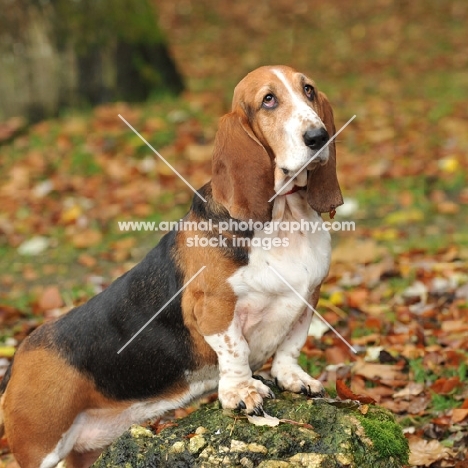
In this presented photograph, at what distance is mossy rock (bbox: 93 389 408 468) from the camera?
3066mm

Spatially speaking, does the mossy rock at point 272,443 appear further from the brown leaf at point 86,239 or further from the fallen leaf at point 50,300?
the brown leaf at point 86,239

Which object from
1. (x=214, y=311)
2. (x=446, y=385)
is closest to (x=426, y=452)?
(x=446, y=385)

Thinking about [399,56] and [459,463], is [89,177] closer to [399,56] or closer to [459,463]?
[459,463]

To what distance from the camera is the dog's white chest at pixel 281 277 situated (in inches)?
139

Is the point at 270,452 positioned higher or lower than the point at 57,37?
lower

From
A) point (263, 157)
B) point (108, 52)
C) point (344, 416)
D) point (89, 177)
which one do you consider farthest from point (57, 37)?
point (344, 416)

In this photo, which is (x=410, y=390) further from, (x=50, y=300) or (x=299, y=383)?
(x=50, y=300)

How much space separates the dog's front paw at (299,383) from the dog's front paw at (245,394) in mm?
133

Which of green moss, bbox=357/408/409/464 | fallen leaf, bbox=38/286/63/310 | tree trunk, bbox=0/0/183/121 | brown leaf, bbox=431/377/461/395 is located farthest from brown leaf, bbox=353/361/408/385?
tree trunk, bbox=0/0/183/121

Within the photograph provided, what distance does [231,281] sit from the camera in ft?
11.6

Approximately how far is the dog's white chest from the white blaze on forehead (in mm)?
459

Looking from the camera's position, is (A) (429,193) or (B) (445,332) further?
(A) (429,193)

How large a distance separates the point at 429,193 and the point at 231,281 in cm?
518

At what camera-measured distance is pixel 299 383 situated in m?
3.66
